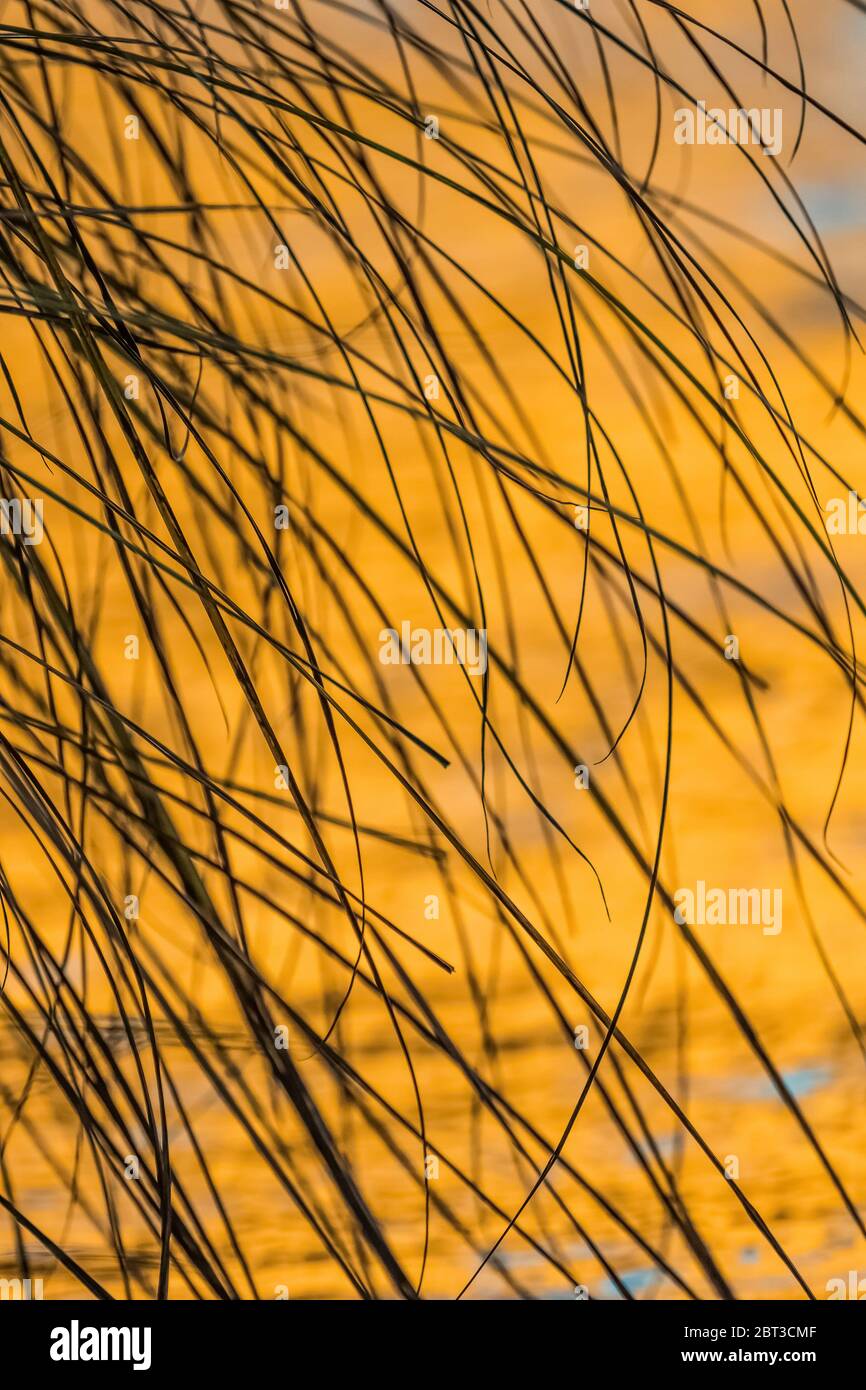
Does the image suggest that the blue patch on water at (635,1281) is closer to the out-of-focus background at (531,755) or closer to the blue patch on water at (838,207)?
the out-of-focus background at (531,755)

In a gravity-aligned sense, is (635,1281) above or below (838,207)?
below

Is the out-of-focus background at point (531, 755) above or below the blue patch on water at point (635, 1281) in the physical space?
above

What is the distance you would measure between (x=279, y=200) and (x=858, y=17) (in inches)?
13.7

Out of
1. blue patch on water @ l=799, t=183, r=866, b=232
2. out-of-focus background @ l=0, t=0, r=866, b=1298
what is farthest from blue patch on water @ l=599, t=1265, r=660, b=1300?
blue patch on water @ l=799, t=183, r=866, b=232

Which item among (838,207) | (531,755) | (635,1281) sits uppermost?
(838,207)

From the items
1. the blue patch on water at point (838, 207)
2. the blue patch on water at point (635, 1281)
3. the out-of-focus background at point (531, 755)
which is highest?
the blue patch on water at point (838, 207)

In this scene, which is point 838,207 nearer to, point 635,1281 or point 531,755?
point 531,755

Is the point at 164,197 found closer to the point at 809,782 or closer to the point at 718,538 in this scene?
the point at 718,538

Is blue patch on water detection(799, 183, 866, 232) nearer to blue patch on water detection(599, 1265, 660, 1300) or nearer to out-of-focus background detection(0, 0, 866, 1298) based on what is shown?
out-of-focus background detection(0, 0, 866, 1298)

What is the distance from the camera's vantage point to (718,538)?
28.6 inches

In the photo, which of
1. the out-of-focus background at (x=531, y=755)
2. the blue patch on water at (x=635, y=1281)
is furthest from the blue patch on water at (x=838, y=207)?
the blue patch on water at (x=635, y=1281)

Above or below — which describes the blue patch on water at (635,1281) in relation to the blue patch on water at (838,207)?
below

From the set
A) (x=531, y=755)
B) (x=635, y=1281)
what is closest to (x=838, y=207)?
(x=531, y=755)
